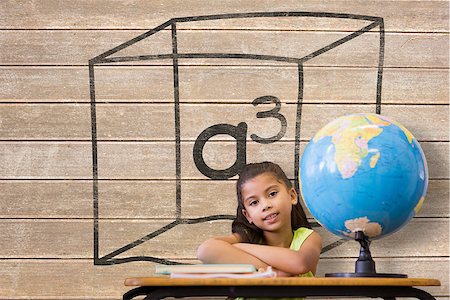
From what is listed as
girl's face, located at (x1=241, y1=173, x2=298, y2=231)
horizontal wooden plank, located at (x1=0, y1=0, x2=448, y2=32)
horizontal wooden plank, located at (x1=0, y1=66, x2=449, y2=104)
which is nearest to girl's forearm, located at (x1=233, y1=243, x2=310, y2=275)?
girl's face, located at (x1=241, y1=173, x2=298, y2=231)

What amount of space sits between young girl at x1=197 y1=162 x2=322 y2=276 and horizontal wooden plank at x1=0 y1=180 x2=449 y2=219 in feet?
0.62

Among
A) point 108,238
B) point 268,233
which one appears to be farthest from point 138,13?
point 268,233

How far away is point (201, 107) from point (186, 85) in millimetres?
97

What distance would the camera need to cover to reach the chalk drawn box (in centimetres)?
278

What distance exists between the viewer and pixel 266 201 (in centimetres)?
241

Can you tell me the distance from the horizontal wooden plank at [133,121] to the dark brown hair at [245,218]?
0.98 ft

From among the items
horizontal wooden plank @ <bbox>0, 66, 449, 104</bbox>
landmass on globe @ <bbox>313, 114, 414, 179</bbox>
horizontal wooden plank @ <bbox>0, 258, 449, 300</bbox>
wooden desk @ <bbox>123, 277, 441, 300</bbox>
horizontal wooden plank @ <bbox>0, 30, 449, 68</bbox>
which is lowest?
horizontal wooden plank @ <bbox>0, 258, 449, 300</bbox>

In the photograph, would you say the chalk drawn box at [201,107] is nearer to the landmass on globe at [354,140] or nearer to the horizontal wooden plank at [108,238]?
the horizontal wooden plank at [108,238]

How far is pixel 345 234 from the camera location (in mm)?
2283

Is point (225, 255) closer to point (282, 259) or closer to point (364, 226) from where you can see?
point (282, 259)

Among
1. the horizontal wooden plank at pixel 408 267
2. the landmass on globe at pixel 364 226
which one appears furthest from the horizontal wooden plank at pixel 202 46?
the landmass on globe at pixel 364 226

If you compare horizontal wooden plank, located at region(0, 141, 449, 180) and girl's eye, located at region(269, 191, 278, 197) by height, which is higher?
horizontal wooden plank, located at region(0, 141, 449, 180)

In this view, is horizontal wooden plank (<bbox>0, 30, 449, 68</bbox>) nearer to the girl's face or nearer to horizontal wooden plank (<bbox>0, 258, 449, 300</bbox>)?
the girl's face

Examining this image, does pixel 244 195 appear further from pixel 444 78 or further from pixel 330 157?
pixel 444 78
